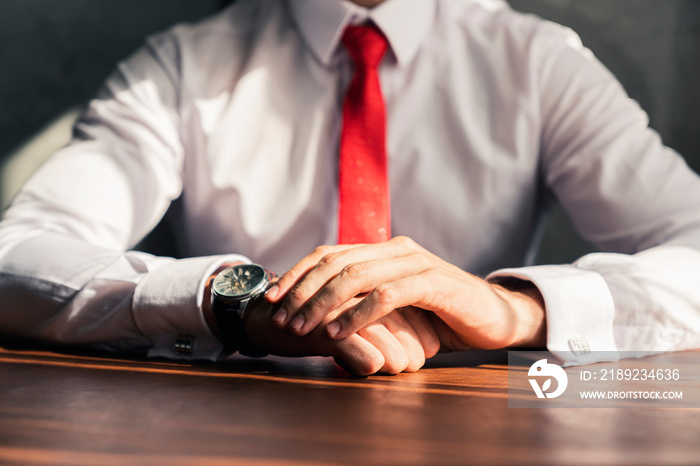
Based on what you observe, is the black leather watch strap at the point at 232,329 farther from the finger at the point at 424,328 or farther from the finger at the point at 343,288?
the finger at the point at 424,328

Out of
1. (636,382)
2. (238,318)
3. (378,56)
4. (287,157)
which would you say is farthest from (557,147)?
(238,318)

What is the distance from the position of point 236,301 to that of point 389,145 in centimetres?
64

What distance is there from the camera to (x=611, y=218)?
1271 millimetres

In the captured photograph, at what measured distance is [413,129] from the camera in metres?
1.32

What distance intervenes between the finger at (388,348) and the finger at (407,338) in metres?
0.01

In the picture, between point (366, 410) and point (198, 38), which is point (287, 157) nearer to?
point (198, 38)

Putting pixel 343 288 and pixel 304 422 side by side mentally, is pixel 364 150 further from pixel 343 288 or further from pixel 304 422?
pixel 304 422

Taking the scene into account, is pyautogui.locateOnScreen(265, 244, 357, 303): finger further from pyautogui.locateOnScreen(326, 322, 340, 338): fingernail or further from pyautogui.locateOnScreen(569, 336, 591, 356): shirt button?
pyautogui.locateOnScreen(569, 336, 591, 356): shirt button

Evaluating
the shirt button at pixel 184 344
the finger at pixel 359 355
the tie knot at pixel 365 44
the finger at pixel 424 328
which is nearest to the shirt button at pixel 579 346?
the finger at pixel 424 328

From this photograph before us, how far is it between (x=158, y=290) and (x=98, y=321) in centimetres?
11

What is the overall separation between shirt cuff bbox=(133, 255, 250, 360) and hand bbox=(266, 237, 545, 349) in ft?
0.46

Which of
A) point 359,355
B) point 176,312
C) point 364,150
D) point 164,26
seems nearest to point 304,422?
point 359,355

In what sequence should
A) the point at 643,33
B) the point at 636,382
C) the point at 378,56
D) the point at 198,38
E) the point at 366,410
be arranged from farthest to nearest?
1. the point at 643,33
2. the point at 198,38
3. the point at 378,56
4. the point at 636,382
5. the point at 366,410

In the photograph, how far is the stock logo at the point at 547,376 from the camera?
599 mm
